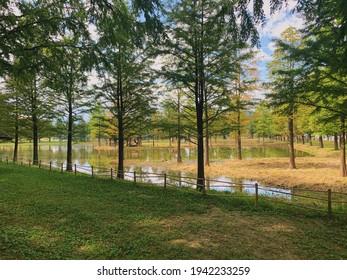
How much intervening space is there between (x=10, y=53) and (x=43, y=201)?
566 centimetres

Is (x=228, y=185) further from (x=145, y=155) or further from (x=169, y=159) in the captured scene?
(x=145, y=155)

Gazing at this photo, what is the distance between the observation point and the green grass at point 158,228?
4.87 m

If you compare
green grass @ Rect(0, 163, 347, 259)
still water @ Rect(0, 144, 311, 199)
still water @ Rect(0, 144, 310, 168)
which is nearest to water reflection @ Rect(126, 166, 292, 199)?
still water @ Rect(0, 144, 311, 199)

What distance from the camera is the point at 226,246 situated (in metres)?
5.23

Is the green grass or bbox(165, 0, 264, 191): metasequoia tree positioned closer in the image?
the green grass

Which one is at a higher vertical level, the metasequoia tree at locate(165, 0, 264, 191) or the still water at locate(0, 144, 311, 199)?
the metasequoia tree at locate(165, 0, 264, 191)

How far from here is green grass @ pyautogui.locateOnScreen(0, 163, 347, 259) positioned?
487 centimetres

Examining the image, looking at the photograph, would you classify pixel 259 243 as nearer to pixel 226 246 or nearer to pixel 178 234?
pixel 226 246

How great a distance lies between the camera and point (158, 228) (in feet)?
20.7

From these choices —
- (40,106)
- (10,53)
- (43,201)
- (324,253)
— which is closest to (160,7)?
(10,53)

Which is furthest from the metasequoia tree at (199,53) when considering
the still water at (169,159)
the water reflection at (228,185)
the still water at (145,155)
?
the still water at (145,155)

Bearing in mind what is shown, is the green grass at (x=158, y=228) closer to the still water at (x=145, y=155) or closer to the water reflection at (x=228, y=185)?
the water reflection at (x=228, y=185)

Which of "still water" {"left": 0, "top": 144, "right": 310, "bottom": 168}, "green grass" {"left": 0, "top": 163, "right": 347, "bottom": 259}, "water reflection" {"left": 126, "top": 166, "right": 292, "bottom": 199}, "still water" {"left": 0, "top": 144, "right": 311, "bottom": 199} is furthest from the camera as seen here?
"still water" {"left": 0, "top": 144, "right": 310, "bottom": 168}

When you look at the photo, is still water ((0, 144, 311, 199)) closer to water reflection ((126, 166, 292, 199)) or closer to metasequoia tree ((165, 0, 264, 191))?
water reflection ((126, 166, 292, 199))
